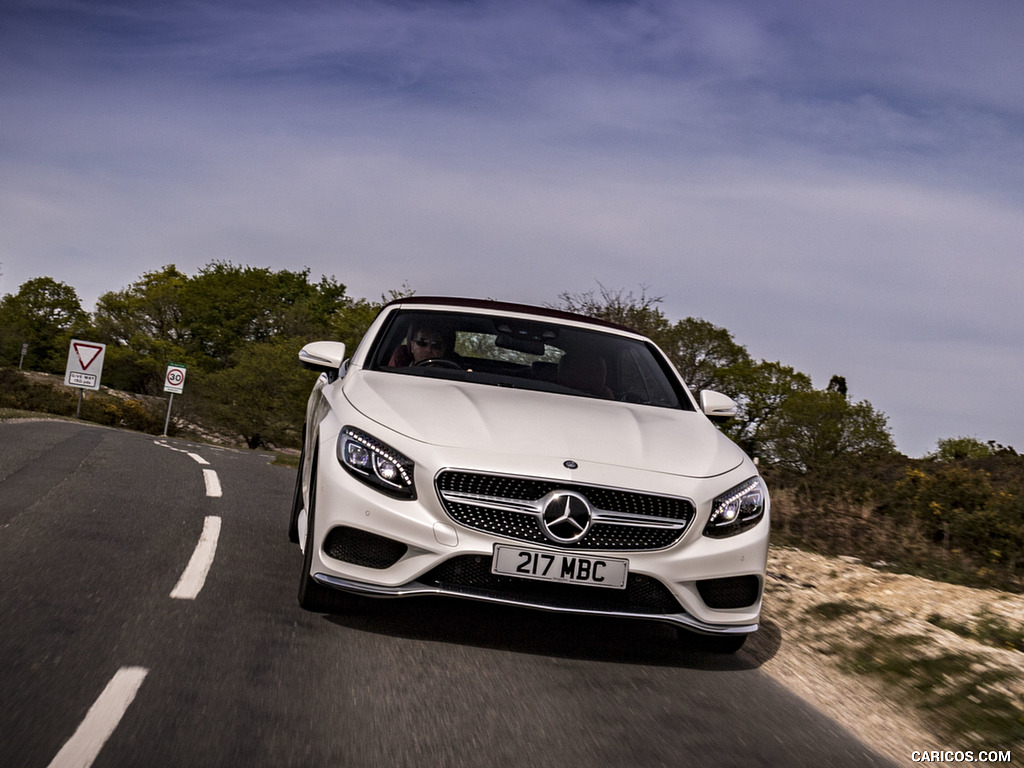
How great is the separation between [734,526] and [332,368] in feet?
8.70

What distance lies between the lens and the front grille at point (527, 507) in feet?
13.6

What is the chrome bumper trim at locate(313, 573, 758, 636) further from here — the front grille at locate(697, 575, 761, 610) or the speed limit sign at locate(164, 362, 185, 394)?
the speed limit sign at locate(164, 362, 185, 394)

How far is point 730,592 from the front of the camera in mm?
4395

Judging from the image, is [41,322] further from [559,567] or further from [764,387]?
[559,567]

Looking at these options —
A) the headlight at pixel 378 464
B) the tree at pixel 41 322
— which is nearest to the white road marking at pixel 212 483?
the headlight at pixel 378 464

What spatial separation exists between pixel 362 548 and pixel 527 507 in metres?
0.72

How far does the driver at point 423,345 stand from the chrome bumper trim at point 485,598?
6.17 ft

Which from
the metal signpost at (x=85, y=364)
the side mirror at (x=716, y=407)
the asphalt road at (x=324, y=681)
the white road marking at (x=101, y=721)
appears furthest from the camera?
the metal signpost at (x=85, y=364)

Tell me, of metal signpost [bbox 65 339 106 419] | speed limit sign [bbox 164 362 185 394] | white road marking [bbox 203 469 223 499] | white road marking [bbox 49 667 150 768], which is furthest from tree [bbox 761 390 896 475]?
white road marking [bbox 49 667 150 768]

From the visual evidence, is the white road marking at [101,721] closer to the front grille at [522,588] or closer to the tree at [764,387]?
the front grille at [522,588]

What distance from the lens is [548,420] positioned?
4.70 metres

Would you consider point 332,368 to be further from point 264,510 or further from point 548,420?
point 264,510

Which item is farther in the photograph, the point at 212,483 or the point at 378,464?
the point at 212,483

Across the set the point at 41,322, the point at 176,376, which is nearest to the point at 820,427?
the point at 176,376
